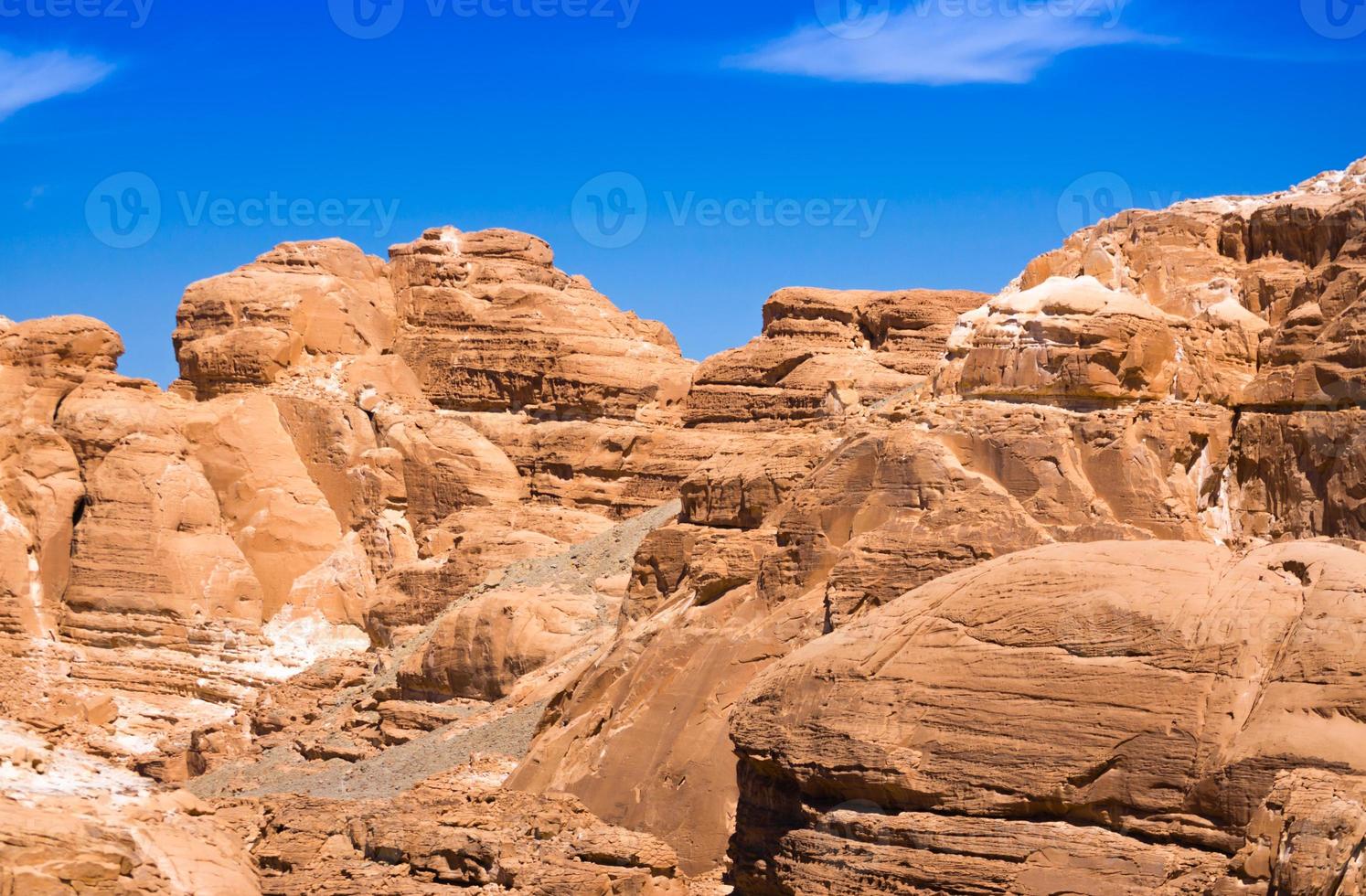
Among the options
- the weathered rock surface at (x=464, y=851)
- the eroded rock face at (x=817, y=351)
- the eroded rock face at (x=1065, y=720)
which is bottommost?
the weathered rock surface at (x=464, y=851)

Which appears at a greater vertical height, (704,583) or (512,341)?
(512,341)

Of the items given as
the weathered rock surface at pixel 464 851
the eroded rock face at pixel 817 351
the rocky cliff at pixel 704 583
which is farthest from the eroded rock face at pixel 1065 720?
the eroded rock face at pixel 817 351

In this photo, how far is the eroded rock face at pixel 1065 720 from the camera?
17.3m

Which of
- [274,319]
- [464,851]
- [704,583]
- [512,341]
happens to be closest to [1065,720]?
[464,851]

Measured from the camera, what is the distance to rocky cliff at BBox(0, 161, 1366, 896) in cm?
1809

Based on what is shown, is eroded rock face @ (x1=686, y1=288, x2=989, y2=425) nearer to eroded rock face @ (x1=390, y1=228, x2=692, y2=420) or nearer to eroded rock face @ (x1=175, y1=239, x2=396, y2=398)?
eroded rock face @ (x1=390, y1=228, x2=692, y2=420)

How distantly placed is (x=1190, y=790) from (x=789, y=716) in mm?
4199

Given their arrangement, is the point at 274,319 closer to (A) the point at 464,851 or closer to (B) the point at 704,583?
(B) the point at 704,583

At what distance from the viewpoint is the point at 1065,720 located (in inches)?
716

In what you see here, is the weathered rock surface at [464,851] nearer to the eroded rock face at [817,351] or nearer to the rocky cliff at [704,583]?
the rocky cliff at [704,583]

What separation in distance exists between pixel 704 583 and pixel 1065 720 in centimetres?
1157

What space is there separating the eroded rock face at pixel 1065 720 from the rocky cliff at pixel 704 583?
39 mm

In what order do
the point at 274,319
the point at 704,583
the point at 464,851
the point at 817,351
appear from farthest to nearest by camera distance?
the point at 274,319 < the point at 817,351 < the point at 704,583 < the point at 464,851

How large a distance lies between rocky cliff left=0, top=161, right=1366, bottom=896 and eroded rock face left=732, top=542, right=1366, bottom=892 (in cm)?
4
